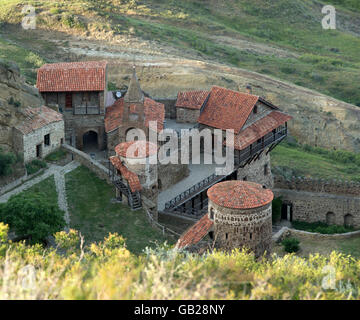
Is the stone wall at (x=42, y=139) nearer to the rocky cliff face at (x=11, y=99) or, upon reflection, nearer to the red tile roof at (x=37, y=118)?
the red tile roof at (x=37, y=118)

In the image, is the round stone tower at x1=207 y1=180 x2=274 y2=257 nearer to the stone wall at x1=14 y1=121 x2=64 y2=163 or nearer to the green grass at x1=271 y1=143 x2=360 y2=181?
the stone wall at x1=14 y1=121 x2=64 y2=163

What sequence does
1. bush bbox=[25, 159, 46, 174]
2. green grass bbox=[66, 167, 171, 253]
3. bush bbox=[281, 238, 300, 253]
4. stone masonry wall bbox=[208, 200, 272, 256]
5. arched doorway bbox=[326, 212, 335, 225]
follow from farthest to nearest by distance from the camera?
arched doorway bbox=[326, 212, 335, 225]
bush bbox=[281, 238, 300, 253]
bush bbox=[25, 159, 46, 174]
green grass bbox=[66, 167, 171, 253]
stone masonry wall bbox=[208, 200, 272, 256]

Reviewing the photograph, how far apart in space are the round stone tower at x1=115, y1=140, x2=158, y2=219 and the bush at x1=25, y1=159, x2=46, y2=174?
268 inches

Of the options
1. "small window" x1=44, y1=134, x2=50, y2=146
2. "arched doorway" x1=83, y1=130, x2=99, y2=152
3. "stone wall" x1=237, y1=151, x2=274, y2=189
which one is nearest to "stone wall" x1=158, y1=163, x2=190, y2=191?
"stone wall" x1=237, y1=151, x2=274, y2=189

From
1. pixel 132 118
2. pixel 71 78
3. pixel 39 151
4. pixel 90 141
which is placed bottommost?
pixel 90 141

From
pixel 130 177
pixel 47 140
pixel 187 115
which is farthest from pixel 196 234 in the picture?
pixel 187 115

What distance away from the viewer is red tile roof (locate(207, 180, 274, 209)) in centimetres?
3950

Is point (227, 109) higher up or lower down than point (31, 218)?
higher up

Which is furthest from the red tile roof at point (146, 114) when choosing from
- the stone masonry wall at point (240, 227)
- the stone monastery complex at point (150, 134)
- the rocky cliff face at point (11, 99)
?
the stone masonry wall at point (240, 227)

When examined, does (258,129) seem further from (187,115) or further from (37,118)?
(37,118)

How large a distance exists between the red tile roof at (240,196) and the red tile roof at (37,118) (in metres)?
16.9

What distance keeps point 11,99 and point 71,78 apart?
22.8ft

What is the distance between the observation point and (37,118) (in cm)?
5150

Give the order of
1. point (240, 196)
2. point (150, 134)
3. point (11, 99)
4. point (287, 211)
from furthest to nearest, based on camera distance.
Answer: point (287, 211) → point (150, 134) → point (11, 99) → point (240, 196)
